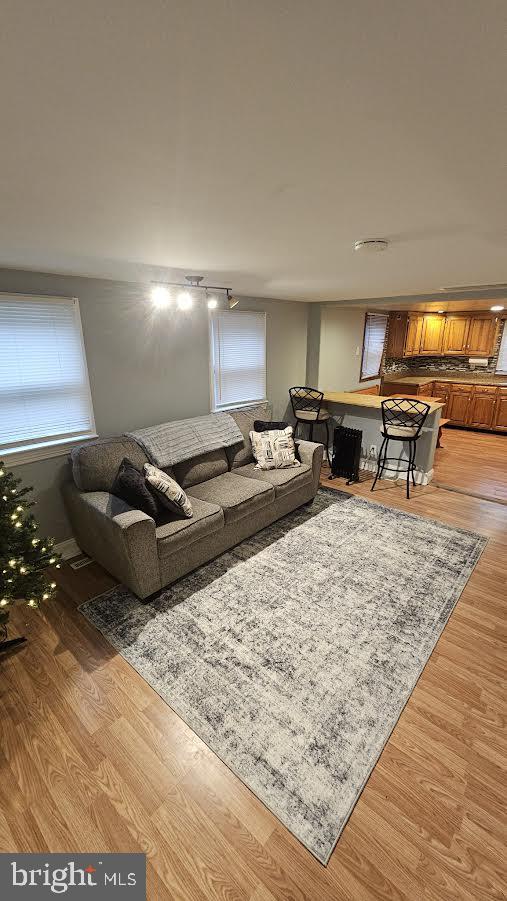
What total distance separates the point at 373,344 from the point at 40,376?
5299mm

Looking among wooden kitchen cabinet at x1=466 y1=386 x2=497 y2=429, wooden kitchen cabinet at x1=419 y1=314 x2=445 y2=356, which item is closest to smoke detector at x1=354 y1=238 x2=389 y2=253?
wooden kitchen cabinet at x1=466 y1=386 x2=497 y2=429

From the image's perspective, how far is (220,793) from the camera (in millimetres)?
1591

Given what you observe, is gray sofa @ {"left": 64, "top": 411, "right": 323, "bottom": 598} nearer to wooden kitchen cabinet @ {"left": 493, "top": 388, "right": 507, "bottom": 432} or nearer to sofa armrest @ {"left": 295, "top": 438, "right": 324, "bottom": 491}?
sofa armrest @ {"left": 295, "top": 438, "right": 324, "bottom": 491}

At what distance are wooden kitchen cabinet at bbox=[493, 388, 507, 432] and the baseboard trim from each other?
22.3 ft

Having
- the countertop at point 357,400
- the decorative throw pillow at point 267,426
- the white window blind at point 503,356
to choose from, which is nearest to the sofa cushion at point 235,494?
the decorative throw pillow at point 267,426

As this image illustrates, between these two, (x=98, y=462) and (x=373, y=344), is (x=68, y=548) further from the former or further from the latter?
(x=373, y=344)

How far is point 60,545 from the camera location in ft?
10.3

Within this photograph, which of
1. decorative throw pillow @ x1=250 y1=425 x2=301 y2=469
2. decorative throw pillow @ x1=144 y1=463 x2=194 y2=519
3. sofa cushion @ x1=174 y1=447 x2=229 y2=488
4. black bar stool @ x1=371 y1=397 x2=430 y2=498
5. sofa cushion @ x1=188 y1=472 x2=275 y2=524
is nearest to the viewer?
decorative throw pillow @ x1=144 y1=463 x2=194 y2=519

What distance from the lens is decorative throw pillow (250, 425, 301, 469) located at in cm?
381

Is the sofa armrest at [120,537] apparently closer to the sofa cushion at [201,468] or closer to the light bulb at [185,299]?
the sofa cushion at [201,468]

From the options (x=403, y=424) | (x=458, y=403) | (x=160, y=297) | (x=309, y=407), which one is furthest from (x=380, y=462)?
(x=160, y=297)

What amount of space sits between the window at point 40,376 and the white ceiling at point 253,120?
1.04 metres

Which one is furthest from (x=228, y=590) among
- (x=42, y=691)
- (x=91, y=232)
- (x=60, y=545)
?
(x=91, y=232)

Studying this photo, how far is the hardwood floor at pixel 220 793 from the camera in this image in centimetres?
136
